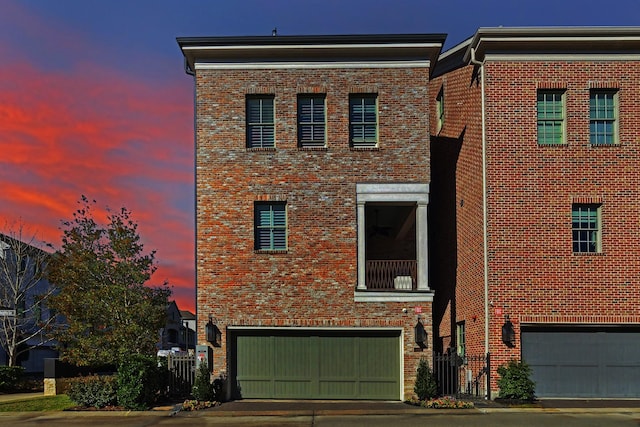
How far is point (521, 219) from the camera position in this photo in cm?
2095

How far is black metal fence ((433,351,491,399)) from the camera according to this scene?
20.8 meters

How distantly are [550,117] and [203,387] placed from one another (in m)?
13.6

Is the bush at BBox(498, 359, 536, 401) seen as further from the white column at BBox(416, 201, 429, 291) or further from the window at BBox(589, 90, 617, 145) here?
the window at BBox(589, 90, 617, 145)

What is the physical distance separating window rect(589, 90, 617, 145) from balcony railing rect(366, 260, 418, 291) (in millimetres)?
7022

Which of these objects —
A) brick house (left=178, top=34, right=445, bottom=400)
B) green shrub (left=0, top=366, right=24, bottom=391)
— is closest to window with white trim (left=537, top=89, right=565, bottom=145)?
brick house (left=178, top=34, right=445, bottom=400)

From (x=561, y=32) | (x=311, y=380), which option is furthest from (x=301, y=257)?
(x=561, y=32)

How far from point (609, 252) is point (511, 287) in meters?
3.18

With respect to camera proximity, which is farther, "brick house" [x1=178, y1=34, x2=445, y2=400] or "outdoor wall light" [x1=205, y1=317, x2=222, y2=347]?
"brick house" [x1=178, y1=34, x2=445, y2=400]

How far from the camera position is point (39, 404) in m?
22.4

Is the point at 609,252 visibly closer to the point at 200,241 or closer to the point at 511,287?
the point at 511,287

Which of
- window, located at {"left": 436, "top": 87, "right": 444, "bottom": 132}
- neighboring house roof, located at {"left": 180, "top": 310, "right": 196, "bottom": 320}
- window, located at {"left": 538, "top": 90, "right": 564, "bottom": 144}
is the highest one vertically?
window, located at {"left": 436, "top": 87, "right": 444, "bottom": 132}

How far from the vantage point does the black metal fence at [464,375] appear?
2075 cm

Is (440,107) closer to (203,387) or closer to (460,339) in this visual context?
(460,339)

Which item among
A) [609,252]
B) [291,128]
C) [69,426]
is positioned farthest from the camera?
[291,128]
